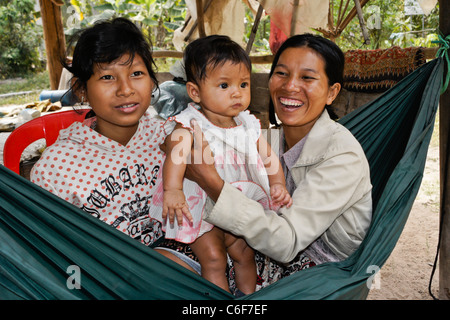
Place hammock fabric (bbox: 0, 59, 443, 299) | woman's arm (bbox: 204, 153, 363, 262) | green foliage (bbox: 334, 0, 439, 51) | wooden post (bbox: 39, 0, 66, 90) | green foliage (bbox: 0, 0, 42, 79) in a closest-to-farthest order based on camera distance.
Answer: hammock fabric (bbox: 0, 59, 443, 299), woman's arm (bbox: 204, 153, 363, 262), wooden post (bbox: 39, 0, 66, 90), green foliage (bbox: 334, 0, 439, 51), green foliage (bbox: 0, 0, 42, 79)

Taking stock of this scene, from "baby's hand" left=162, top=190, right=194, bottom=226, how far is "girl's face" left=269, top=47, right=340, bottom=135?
1.46 ft

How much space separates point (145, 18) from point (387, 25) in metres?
4.89

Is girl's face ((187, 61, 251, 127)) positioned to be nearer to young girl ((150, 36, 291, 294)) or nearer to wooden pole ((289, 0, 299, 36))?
young girl ((150, 36, 291, 294))

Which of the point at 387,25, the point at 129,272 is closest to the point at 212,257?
the point at 129,272

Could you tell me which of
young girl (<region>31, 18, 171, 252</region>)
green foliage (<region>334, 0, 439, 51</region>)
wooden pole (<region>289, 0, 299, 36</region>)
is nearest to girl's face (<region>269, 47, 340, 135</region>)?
young girl (<region>31, 18, 171, 252</region>)

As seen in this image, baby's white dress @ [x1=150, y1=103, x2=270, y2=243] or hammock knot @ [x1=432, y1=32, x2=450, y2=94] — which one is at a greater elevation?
hammock knot @ [x1=432, y1=32, x2=450, y2=94]

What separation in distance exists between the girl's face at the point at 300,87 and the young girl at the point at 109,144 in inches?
17.2

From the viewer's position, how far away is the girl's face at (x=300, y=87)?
4.12 ft

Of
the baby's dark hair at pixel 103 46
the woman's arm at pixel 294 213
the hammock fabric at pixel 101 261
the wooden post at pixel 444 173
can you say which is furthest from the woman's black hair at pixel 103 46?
the wooden post at pixel 444 173

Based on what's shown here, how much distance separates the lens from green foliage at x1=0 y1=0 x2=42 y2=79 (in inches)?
443

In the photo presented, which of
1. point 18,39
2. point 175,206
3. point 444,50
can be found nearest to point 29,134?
point 175,206

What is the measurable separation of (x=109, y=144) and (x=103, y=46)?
0.30 m

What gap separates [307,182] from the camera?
1125mm

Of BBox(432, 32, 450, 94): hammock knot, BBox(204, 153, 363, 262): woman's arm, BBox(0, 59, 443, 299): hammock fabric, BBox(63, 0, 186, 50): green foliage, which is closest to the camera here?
BBox(0, 59, 443, 299): hammock fabric
